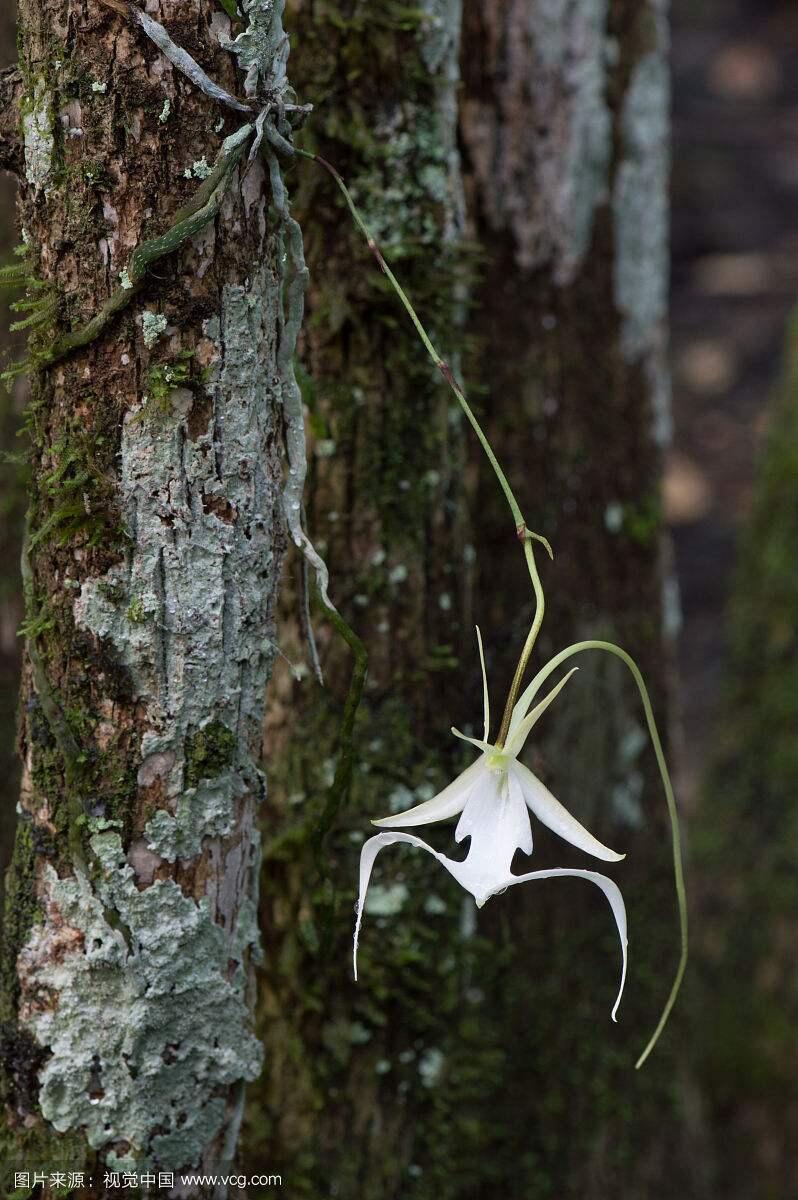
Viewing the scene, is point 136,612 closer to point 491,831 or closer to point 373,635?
point 491,831

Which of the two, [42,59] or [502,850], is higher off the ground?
[42,59]

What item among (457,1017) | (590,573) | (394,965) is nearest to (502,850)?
(394,965)

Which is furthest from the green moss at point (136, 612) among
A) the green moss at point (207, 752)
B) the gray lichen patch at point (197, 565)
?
the green moss at point (207, 752)

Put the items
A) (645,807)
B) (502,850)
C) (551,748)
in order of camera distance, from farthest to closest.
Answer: (645,807) < (551,748) < (502,850)

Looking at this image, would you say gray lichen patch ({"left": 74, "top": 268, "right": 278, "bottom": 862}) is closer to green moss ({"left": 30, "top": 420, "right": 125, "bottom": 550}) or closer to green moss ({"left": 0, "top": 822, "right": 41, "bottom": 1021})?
green moss ({"left": 30, "top": 420, "right": 125, "bottom": 550})

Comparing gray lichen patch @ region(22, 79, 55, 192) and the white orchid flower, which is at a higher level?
gray lichen patch @ region(22, 79, 55, 192)

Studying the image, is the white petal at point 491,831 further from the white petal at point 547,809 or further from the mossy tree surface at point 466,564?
the mossy tree surface at point 466,564

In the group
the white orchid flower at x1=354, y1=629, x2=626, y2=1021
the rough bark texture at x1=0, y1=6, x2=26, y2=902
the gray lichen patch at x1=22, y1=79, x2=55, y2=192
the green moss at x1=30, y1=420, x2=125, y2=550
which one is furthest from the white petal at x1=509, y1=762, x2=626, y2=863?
the rough bark texture at x1=0, y1=6, x2=26, y2=902

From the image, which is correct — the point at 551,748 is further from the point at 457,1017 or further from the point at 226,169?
the point at 226,169
